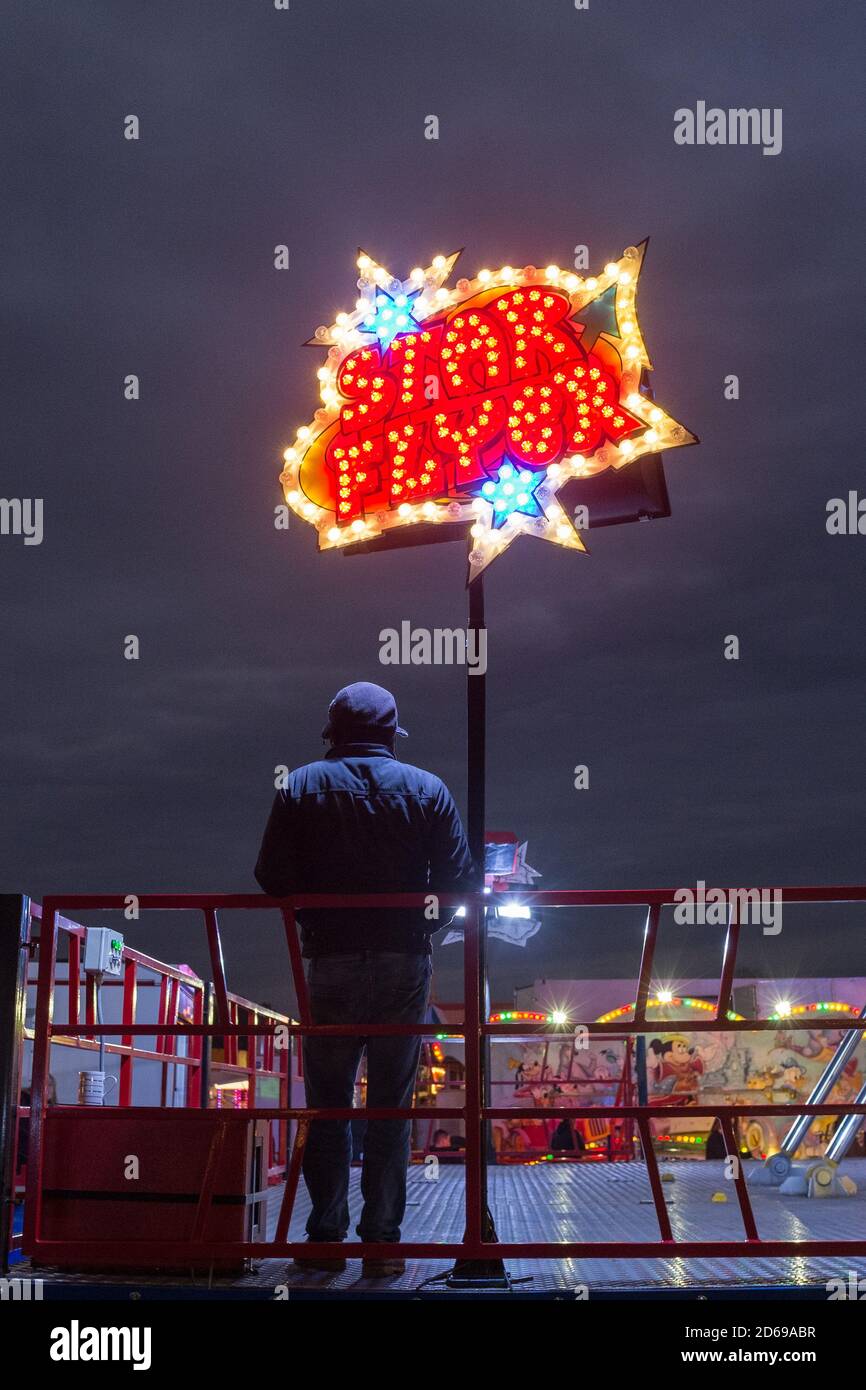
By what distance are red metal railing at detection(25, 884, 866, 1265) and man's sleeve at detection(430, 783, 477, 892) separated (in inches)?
7.3

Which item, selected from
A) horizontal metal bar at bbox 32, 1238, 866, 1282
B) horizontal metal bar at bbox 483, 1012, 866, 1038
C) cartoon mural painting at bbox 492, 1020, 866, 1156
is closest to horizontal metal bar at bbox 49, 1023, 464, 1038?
horizontal metal bar at bbox 483, 1012, 866, 1038

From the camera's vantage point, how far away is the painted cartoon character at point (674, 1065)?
1070 inches

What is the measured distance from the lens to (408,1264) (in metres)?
5.29

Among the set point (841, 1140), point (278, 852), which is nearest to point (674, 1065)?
point (841, 1140)

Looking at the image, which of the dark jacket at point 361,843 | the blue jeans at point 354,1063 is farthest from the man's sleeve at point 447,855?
the blue jeans at point 354,1063

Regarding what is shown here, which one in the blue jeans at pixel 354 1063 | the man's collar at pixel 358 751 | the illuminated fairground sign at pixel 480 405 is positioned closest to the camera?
the blue jeans at pixel 354 1063

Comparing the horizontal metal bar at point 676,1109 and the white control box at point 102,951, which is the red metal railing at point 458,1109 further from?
the white control box at point 102,951

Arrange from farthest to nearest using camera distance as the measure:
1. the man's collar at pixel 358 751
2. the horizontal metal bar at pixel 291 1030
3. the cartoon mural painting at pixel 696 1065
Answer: the cartoon mural painting at pixel 696 1065
the man's collar at pixel 358 751
the horizontal metal bar at pixel 291 1030

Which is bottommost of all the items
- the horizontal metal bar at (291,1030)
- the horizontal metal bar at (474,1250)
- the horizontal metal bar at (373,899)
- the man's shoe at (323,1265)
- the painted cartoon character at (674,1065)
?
the painted cartoon character at (674,1065)

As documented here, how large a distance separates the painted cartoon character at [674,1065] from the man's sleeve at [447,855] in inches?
908

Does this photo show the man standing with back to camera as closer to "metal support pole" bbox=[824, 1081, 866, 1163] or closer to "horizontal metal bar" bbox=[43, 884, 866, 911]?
"horizontal metal bar" bbox=[43, 884, 866, 911]

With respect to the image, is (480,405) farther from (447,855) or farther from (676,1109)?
(676,1109)

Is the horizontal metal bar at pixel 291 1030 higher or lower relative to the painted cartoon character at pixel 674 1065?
higher
